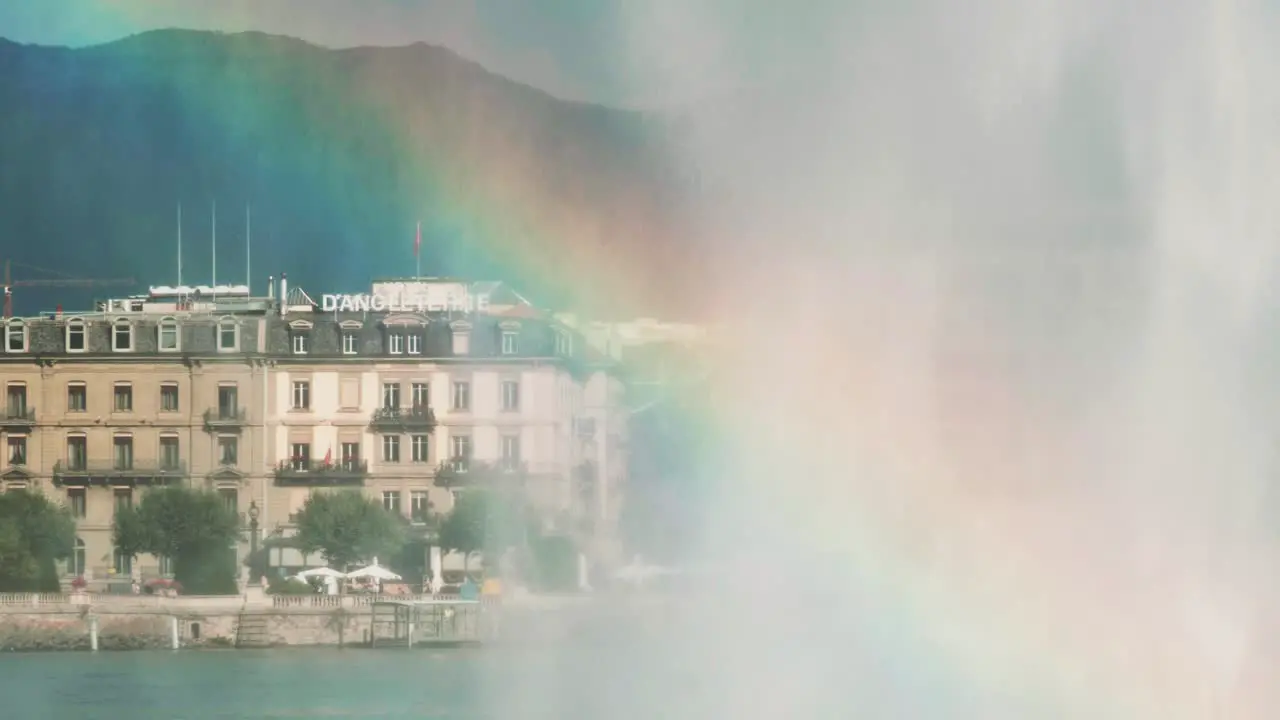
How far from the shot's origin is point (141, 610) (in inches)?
1901

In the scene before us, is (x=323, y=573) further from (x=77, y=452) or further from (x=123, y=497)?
(x=77, y=452)

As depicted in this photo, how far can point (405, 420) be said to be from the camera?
193 ft

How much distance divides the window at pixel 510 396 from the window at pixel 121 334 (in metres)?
11.1

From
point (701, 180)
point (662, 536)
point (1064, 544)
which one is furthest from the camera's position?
point (662, 536)

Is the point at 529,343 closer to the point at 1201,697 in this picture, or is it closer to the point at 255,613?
the point at 255,613

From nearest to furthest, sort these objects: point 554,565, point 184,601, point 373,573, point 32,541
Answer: point 554,565 → point 184,601 → point 373,573 → point 32,541

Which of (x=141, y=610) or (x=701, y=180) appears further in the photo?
(x=141, y=610)

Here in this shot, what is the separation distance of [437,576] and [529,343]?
6815mm

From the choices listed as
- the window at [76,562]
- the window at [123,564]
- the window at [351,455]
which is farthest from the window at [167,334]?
the window at [123,564]

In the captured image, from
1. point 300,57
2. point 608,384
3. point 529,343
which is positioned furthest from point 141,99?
point 608,384

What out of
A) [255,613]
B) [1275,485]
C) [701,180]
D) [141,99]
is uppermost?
[141,99]

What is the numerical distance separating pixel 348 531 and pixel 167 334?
10.6 metres

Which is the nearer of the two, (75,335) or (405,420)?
(405,420)

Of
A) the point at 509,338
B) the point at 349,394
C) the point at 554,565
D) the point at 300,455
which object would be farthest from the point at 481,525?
the point at 349,394
